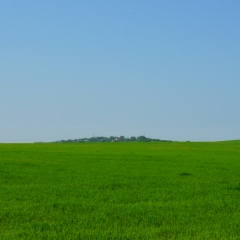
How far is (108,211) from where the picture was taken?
11.8 metres

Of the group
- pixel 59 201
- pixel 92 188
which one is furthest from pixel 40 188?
pixel 59 201

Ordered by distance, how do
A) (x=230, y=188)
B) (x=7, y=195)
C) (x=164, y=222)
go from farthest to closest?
(x=230, y=188), (x=7, y=195), (x=164, y=222)

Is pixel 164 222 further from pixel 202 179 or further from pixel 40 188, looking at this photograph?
pixel 202 179

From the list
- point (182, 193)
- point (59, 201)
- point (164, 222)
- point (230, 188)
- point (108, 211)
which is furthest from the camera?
point (230, 188)

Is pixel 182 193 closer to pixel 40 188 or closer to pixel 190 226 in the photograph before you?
pixel 40 188

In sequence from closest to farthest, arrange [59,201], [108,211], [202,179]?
[108,211]
[59,201]
[202,179]

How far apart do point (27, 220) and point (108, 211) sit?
1.82 m

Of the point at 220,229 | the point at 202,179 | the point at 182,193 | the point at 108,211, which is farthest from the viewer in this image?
the point at 202,179

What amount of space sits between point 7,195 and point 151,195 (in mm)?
3654

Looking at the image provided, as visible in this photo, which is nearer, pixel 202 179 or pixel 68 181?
pixel 68 181

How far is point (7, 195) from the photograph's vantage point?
14.5 metres

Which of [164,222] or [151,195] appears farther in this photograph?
[151,195]

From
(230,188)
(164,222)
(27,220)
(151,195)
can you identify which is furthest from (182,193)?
(27,220)

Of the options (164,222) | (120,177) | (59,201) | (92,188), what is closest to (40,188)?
(92,188)
